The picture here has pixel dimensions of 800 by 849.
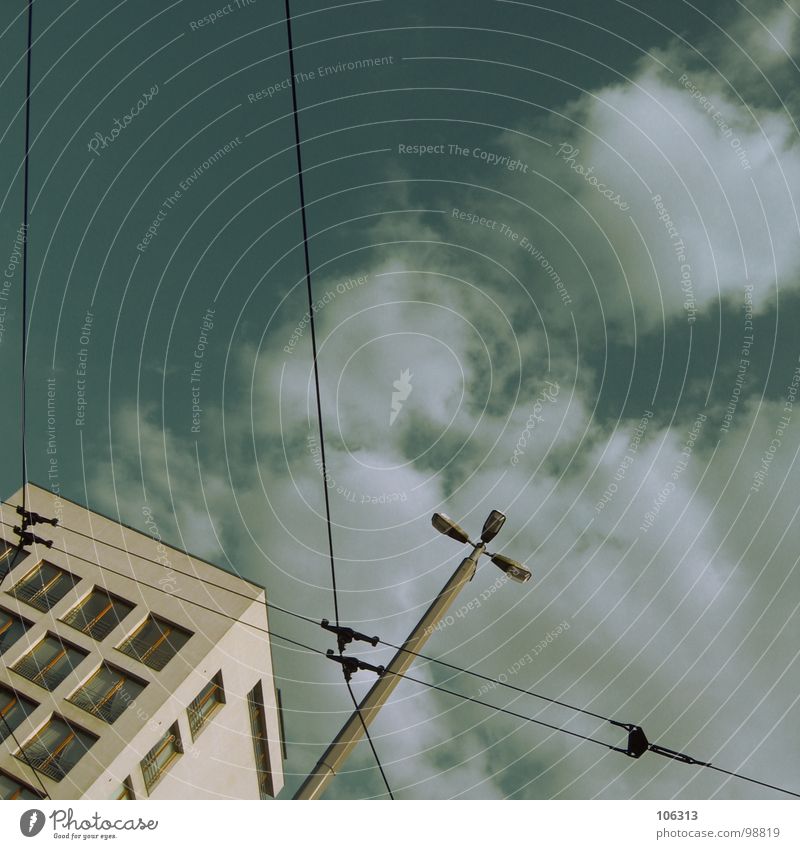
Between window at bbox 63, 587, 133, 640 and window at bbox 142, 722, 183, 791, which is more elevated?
window at bbox 63, 587, 133, 640

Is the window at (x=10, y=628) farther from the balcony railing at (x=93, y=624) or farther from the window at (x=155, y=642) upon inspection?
the window at (x=155, y=642)

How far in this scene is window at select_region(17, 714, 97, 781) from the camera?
21.0 metres

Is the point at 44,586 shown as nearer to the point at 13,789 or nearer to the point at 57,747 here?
the point at 57,747

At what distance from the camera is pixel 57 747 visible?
21484mm

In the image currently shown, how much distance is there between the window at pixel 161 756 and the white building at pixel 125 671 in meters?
0.04

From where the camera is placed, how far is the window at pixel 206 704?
24.0 metres

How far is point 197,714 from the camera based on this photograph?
24.3 metres

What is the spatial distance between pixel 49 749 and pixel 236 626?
6930mm

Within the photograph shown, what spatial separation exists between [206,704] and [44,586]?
761cm

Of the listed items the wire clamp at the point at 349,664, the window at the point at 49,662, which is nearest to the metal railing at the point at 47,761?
the window at the point at 49,662

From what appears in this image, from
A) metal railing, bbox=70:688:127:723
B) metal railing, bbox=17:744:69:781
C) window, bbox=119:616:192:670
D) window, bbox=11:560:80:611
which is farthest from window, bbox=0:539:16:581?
metal railing, bbox=17:744:69:781

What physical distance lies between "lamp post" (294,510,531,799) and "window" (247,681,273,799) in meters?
20.5

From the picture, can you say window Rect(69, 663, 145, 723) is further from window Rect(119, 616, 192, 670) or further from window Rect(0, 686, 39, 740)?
window Rect(0, 686, 39, 740)
